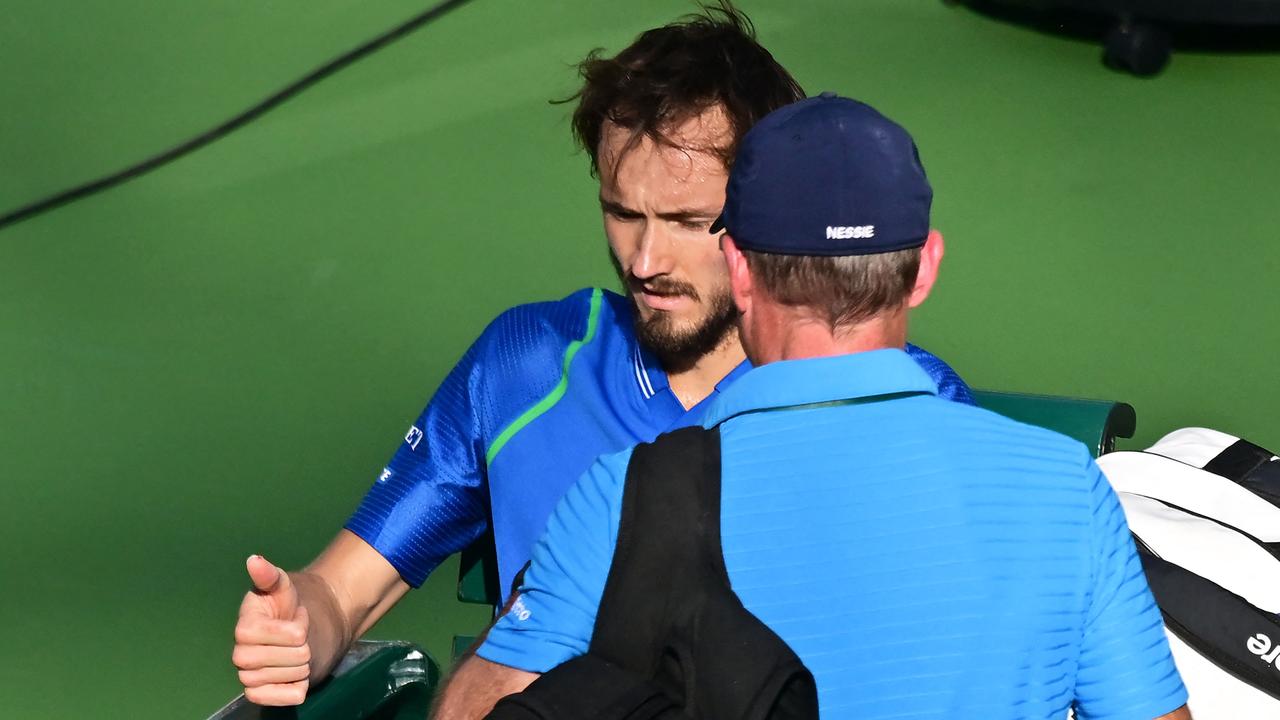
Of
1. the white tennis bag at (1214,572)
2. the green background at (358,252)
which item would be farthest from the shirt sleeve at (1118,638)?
the green background at (358,252)

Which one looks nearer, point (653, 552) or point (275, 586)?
point (653, 552)

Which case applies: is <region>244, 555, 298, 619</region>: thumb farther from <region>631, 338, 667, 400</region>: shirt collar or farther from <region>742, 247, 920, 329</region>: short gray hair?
<region>742, 247, 920, 329</region>: short gray hair

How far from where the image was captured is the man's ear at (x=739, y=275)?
1.24 metres

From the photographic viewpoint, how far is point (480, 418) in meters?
1.89

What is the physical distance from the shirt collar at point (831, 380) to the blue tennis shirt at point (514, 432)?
2.00 feet

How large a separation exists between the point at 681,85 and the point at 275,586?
75 centimetres

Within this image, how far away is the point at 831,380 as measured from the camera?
117 cm

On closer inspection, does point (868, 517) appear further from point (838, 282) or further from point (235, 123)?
point (235, 123)

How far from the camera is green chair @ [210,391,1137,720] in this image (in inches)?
72.6

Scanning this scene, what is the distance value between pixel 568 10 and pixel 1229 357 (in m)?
2.44

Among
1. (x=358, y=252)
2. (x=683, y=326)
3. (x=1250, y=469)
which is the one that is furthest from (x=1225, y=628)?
(x=358, y=252)

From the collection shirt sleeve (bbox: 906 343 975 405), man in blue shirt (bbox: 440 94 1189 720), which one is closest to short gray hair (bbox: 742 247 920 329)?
man in blue shirt (bbox: 440 94 1189 720)

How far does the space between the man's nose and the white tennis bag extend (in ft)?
1.99

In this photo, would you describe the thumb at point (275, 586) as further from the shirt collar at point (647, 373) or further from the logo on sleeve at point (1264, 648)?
the logo on sleeve at point (1264, 648)
